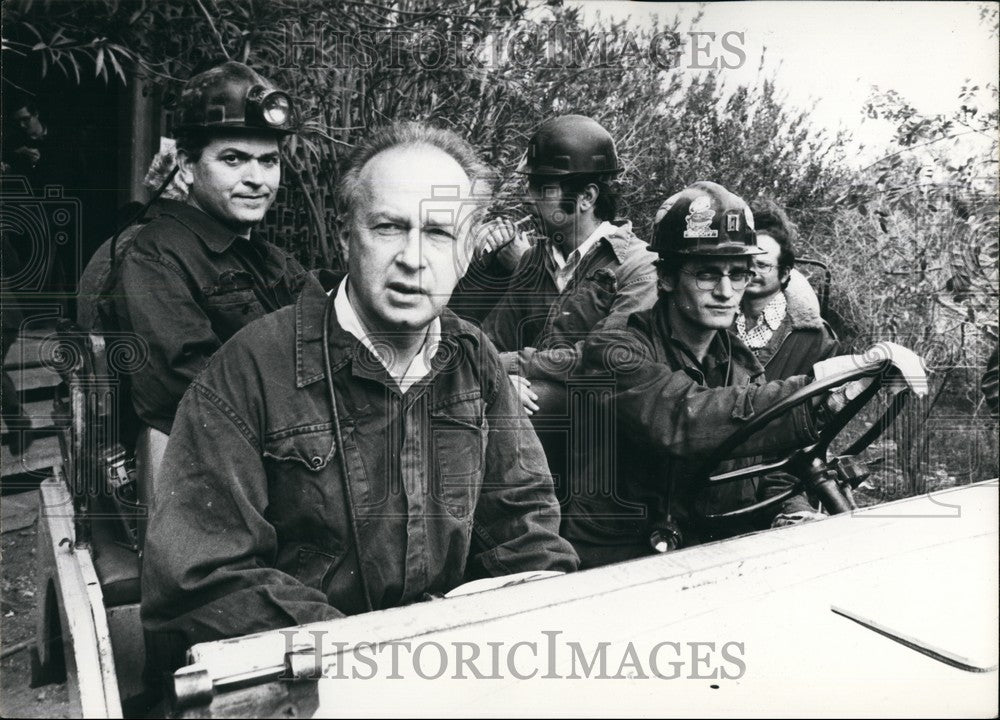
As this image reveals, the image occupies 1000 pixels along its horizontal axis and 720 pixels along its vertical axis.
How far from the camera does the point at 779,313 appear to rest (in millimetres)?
3053

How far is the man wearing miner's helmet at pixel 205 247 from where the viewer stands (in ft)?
8.31

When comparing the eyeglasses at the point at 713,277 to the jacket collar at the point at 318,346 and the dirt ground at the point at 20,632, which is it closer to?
the jacket collar at the point at 318,346

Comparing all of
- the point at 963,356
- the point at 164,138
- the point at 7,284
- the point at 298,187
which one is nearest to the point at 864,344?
the point at 963,356

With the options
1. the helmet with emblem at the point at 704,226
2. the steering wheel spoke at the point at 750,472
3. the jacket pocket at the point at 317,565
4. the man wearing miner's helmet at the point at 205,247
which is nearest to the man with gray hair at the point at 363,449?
the jacket pocket at the point at 317,565

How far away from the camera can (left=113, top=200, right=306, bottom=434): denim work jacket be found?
8.25 ft

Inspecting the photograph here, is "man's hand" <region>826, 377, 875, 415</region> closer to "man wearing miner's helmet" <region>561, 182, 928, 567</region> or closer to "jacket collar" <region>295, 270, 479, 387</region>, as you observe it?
"man wearing miner's helmet" <region>561, 182, 928, 567</region>

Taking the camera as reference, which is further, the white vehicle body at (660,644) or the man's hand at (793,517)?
the man's hand at (793,517)

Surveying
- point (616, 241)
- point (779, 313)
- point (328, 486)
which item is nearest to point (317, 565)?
point (328, 486)

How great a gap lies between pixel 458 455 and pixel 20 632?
274 centimetres

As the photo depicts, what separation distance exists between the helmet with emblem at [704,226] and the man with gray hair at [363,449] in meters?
0.66

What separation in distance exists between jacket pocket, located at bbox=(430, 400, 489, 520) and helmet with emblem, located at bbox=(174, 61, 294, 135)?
969 mm

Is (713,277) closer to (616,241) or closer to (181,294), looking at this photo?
(616,241)

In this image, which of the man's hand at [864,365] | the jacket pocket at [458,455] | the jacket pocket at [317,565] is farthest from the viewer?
the man's hand at [864,365]

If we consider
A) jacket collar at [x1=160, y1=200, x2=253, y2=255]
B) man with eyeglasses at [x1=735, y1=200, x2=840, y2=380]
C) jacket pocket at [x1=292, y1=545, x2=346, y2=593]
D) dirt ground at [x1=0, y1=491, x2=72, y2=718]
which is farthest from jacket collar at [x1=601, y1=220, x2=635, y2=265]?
dirt ground at [x1=0, y1=491, x2=72, y2=718]
